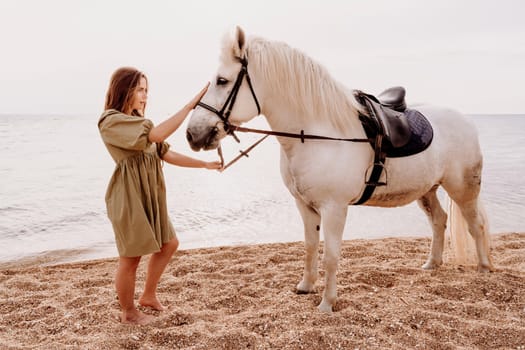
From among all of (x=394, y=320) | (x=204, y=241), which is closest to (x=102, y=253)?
(x=204, y=241)

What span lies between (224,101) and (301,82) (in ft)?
1.84

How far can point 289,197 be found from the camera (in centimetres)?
930

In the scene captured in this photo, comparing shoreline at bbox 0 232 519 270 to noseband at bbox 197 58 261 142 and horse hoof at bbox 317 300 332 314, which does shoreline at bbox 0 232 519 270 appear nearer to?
horse hoof at bbox 317 300 332 314

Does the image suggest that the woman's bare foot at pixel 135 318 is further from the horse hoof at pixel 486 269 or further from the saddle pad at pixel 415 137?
the horse hoof at pixel 486 269

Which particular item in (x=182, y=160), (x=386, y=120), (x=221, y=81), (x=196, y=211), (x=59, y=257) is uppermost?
(x=221, y=81)

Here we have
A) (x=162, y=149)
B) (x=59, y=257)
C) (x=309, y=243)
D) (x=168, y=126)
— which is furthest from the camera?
(x=59, y=257)

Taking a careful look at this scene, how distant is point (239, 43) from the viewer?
2.71 metres

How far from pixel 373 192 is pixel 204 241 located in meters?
3.60

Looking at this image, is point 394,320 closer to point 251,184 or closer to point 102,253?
point 102,253

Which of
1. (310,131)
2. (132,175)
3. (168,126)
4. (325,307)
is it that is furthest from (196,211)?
(168,126)

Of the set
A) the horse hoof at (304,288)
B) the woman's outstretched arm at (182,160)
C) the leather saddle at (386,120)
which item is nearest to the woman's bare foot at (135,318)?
the woman's outstretched arm at (182,160)

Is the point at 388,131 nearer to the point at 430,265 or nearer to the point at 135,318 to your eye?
the point at 430,265

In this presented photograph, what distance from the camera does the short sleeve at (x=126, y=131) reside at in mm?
2705

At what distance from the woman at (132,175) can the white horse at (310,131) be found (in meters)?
0.23
